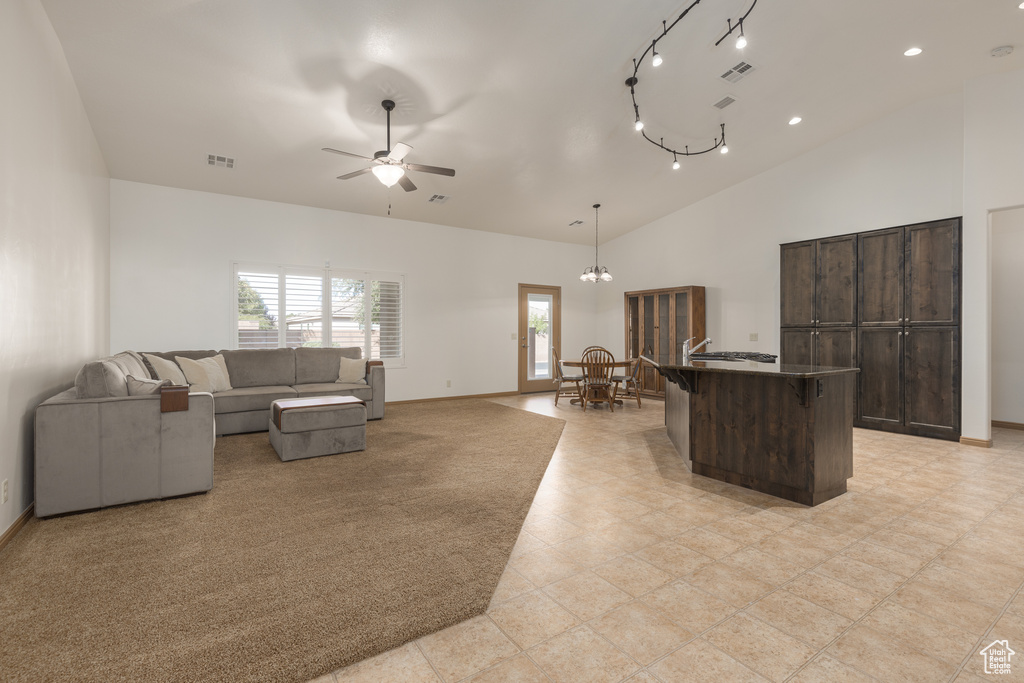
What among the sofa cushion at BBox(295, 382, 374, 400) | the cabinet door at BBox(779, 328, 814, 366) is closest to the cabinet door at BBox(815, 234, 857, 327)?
the cabinet door at BBox(779, 328, 814, 366)

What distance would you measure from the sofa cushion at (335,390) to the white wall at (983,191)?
6.82 m

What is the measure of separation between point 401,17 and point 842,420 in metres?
4.30

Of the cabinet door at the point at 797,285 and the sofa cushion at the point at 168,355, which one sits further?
the cabinet door at the point at 797,285

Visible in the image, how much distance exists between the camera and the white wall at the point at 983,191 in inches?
182

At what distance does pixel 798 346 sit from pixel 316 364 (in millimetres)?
6511

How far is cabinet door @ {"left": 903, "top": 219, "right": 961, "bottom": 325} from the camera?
16.3ft

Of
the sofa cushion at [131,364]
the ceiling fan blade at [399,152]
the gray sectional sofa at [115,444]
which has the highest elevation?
the ceiling fan blade at [399,152]

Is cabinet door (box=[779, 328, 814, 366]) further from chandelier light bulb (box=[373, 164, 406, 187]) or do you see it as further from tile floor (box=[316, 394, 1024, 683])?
chandelier light bulb (box=[373, 164, 406, 187])

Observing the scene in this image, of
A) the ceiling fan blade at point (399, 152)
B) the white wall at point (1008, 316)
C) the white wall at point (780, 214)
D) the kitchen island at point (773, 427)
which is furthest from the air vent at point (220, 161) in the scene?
the white wall at point (1008, 316)

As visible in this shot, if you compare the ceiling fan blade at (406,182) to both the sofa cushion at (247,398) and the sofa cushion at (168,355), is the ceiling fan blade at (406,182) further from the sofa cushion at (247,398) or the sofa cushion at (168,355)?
the sofa cushion at (168,355)

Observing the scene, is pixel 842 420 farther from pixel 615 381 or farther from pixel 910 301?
pixel 615 381

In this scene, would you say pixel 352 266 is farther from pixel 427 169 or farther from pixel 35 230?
pixel 35 230

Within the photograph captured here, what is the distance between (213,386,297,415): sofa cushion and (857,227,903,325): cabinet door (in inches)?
274
